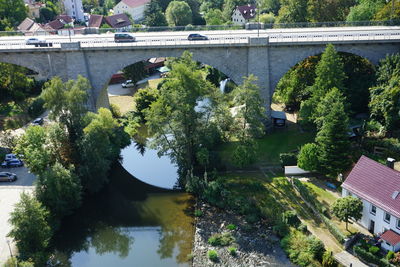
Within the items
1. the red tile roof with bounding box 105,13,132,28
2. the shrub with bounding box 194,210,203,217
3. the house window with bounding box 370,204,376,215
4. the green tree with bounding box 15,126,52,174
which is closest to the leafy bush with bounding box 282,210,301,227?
the house window with bounding box 370,204,376,215

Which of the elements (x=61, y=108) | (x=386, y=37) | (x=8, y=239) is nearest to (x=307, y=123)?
(x=386, y=37)

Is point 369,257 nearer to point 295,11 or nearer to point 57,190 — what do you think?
point 57,190

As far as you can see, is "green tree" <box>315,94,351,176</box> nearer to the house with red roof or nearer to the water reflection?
the house with red roof

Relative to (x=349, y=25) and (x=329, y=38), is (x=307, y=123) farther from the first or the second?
(x=349, y=25)

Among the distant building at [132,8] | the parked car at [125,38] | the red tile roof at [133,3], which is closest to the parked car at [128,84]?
the parked car at [125,38]

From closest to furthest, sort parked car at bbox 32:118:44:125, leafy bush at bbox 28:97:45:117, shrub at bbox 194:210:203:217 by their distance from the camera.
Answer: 1. shrub at bbox 194:210:203:217
2. parked car at bbox 32:118:44:125
3. leafy bush at bbox 28:97:45:117

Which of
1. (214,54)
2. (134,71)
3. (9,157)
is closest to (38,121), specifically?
(9,157)

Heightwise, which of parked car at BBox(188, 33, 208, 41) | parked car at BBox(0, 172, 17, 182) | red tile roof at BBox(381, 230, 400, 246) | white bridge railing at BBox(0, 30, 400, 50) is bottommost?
red tile roof at BBox(381, 230, 400, 246)

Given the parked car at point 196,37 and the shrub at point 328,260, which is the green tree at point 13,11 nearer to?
the parked car at point 196,37
